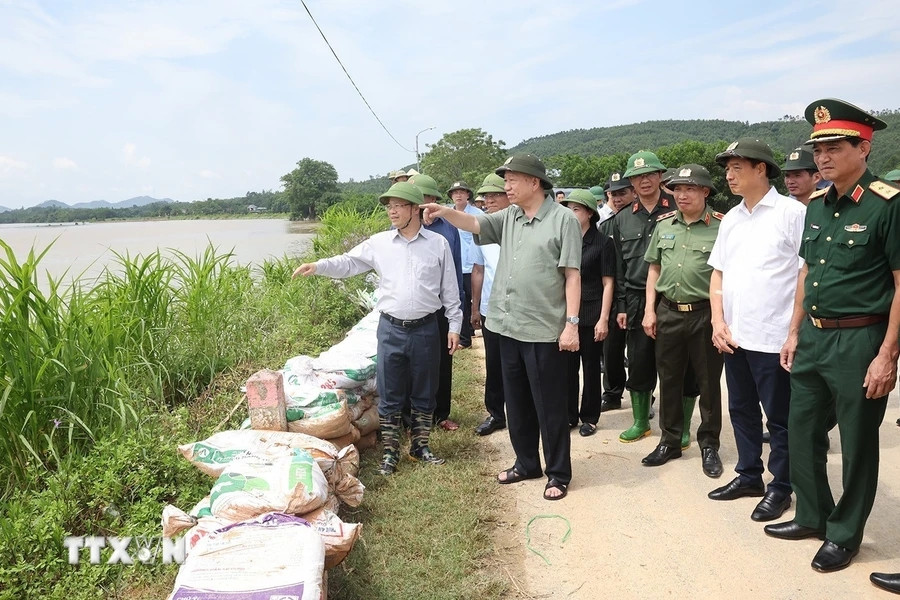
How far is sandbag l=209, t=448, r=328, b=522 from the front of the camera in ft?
8.55

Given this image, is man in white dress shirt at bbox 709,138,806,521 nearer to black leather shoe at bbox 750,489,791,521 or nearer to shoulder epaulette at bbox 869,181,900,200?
black leather shoe at bbox 750,489,791,521

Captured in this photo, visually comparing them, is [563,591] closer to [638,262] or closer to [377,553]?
[377,553]

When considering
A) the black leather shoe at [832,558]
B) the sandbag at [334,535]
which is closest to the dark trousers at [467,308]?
the sandbag at [334,535]

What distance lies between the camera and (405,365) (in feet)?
13.3

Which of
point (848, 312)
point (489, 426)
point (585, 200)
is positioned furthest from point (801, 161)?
point (489, 426)

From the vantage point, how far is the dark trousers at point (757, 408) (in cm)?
332

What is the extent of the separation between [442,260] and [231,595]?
2509 mm

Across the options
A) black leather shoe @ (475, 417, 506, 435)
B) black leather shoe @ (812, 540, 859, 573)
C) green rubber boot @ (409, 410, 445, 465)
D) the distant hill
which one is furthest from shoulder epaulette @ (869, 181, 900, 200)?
the distant hill

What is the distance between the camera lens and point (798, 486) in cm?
307

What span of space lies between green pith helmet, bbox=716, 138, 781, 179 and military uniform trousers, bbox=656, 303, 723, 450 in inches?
36.6

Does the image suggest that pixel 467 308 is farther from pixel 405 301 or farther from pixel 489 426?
pixel 405 301

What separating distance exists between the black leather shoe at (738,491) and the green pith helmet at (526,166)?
2037mm

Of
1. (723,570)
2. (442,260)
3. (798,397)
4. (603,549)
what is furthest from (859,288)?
(442,260)

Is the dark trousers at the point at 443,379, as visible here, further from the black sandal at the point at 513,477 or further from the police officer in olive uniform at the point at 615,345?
the police officer in olive uniform at the point at 615,345
